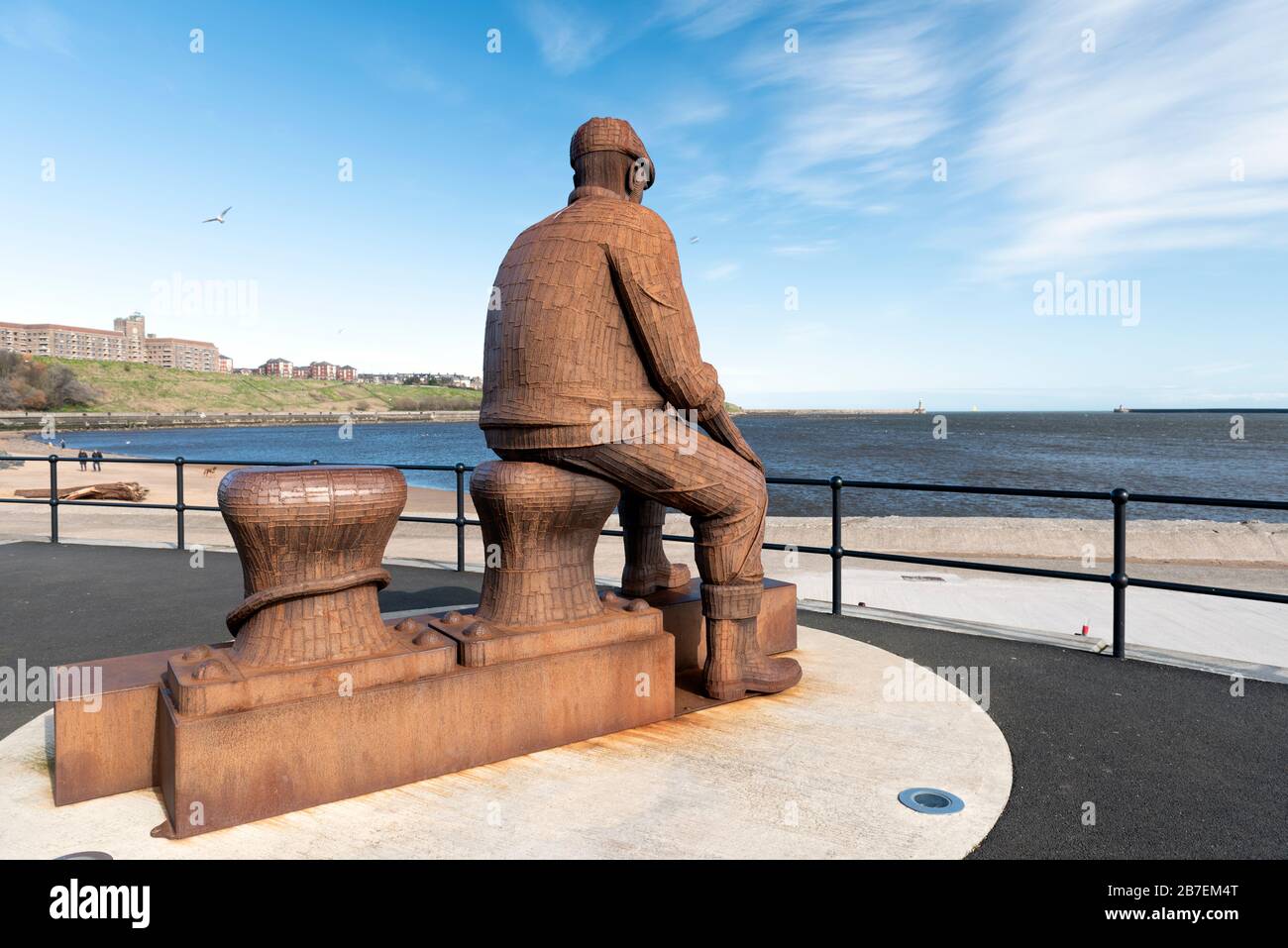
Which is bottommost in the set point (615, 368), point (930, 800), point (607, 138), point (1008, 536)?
point (1008, 536)

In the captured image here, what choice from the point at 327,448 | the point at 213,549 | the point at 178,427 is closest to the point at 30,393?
the point at 178,427

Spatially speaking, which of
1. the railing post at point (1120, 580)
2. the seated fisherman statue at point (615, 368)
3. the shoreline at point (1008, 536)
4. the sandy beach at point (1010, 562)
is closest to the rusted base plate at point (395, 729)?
the seated fisherman statue at point (615, 368)

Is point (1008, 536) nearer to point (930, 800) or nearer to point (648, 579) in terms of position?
point (648, 579)

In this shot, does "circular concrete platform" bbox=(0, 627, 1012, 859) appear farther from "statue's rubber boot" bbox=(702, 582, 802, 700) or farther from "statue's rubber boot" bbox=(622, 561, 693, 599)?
"statue's rubber boot" bbox=(622, 561, 693, 599)

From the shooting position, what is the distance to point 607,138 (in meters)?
3.28

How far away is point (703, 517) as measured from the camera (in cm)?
329

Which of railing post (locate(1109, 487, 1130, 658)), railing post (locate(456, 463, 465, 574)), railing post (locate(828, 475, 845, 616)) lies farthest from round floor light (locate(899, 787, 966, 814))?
railing post (locate(456, 463, 465, 574))

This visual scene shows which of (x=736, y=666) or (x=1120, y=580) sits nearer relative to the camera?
(x=736, y=666)

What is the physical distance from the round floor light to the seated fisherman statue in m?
0.97

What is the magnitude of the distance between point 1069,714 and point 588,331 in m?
2.61

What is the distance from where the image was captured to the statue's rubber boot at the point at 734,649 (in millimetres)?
3326

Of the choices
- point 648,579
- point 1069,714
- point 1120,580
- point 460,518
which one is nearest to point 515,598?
point 648,579
